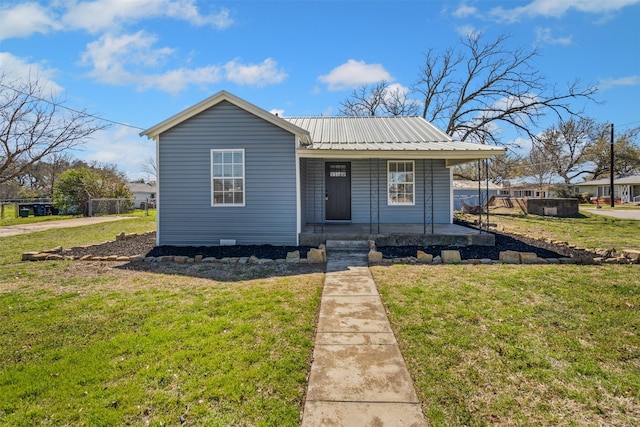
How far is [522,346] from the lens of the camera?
10.3ft

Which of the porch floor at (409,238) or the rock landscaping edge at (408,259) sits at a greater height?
the porch floor at (409,238)

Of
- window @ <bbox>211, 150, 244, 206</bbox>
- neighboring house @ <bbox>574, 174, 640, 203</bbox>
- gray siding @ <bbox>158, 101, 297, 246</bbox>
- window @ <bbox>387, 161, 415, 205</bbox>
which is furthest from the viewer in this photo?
neighboring house @ <bbox>574, 174, 640, 203</bbox>

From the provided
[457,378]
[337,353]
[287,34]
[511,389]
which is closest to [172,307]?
[337,353]

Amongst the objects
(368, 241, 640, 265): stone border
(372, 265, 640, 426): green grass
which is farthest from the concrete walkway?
(368, 241, 640, 265): stone border

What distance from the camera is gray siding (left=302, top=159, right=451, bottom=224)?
35.6 feet

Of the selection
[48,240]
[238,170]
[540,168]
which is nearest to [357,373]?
[238,170]

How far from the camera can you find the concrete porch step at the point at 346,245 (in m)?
8.30

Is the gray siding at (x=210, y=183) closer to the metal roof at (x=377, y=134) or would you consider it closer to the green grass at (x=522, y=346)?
the metal roof at (x=377, y=134)

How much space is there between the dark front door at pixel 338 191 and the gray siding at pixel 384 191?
0.17 m

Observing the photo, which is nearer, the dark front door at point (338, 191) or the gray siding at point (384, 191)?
the gray siding at point (384, 191)

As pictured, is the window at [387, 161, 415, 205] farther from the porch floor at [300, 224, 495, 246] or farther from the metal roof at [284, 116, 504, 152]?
the porch floor at [300, 224, 495, 246]

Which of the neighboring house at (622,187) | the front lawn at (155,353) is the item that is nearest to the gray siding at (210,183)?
the front lawn at (155,353)

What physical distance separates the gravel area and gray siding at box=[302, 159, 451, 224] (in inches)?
95.5

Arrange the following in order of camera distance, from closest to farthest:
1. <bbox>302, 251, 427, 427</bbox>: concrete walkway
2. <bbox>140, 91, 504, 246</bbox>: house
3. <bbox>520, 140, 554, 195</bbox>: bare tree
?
<bbox>302, 251, 427, 427</bbox>: concrete walkway → <bbox>140, 91, 504, 246</bbox>: house → <bbox>520, 140, 554, 195</bbox>: bare tree
